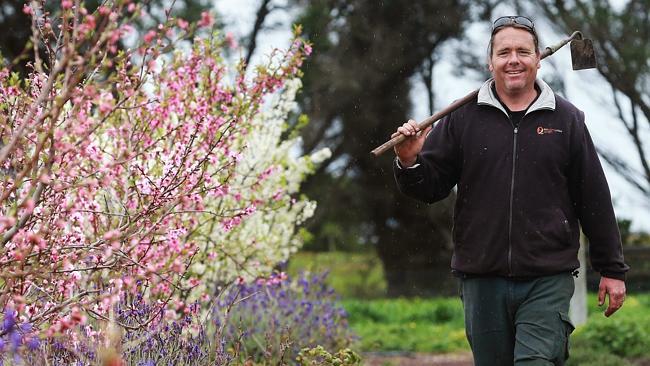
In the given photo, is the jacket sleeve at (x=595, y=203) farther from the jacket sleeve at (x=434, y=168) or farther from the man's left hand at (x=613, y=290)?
the jacket sleeve at (x=434, y=168)

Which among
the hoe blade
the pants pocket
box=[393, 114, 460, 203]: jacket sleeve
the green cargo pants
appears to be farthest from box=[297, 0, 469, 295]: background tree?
the pants pocket

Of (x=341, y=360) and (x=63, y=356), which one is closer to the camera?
(x=63, y=356)

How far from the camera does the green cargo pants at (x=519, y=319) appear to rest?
3.63 metres

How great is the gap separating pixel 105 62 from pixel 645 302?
11718 mm

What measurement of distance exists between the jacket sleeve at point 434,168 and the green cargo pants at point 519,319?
0.42 m

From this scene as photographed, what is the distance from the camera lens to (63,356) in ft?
12.3

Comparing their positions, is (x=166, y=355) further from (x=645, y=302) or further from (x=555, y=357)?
(x=645, y=302)

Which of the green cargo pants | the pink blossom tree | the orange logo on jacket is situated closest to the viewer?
the pink blossom tree

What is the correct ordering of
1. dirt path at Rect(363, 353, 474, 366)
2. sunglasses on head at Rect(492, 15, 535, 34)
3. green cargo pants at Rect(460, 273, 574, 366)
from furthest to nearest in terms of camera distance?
dirt path at Rect(363, 353, 474, 366) → sunglasses on head at Rect(492, 15, 535, 34) → green cargo pants at Rect(460, 273, 574, 366)

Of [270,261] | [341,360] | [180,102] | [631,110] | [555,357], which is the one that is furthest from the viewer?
[631,110]

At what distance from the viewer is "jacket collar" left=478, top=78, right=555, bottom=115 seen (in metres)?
3.79

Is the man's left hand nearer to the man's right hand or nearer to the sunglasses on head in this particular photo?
the man's right hand

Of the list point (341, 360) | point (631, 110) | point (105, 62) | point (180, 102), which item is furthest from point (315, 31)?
point (105, 62)

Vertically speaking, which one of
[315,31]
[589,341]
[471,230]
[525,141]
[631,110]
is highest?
[315,31]
